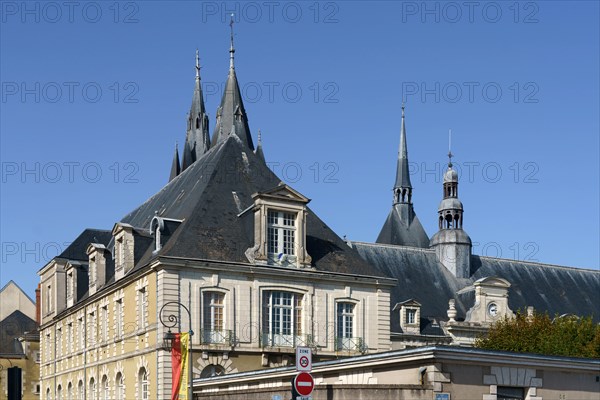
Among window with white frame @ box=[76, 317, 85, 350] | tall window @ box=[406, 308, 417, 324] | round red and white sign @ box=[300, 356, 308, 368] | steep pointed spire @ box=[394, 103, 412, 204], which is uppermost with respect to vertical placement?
steep pointed spire @ box=[394, 103, 412, 204]

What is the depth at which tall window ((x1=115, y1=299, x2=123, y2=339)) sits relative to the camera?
130 feet

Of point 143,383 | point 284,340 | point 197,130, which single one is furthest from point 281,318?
point 197,130

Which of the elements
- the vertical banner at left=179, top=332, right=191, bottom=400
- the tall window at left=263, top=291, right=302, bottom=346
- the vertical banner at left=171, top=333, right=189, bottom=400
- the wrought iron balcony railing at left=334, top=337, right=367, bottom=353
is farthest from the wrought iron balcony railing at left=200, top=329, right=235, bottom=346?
the wrought iron balcony railing at left=334, top=337, right=367, bottom=353

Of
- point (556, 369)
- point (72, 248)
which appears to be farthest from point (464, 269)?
point (556, 369)

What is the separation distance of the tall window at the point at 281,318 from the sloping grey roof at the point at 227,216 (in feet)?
5.79

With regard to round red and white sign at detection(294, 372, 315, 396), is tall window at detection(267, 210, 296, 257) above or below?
above

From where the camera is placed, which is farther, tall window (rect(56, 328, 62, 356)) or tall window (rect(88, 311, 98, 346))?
tall window (rect(56, 328, 62, 356))

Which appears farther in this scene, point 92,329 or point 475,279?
point 475,279

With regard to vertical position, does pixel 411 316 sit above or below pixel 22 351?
above

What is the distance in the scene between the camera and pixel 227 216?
38312 mm

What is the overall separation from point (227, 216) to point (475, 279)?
90.0ft

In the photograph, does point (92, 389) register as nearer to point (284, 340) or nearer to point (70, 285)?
point (70, 285)

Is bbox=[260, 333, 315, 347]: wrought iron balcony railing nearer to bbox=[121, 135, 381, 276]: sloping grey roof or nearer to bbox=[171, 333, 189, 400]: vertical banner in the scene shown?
bbox=[121, 135, 381, 276]: sloping grey roof

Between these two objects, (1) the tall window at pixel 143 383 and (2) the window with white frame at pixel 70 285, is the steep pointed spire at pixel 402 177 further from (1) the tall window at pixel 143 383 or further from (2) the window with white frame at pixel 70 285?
(1) the tall window at pixel 143 383
